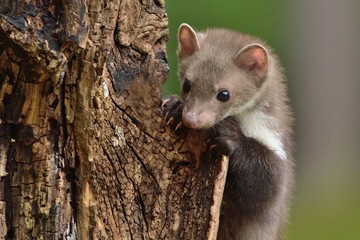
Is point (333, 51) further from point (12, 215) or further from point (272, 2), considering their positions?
point (12, 215)

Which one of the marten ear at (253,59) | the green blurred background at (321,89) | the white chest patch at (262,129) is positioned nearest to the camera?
the white chest patch at (262,129)

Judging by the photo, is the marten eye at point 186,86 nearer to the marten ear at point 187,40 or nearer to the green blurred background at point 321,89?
the marten ear at point 187,40

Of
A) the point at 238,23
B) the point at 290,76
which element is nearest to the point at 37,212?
the point at 238,23

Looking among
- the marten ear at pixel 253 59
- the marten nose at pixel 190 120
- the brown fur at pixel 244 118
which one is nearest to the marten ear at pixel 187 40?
the brown fur at pixel 244 118

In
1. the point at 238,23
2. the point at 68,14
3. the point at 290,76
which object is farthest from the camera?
the point at 290,76

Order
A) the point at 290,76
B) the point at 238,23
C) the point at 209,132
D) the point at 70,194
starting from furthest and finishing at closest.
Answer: the point at 290,76, the point at 238,23, the point at 209,132, the point at 70,194
